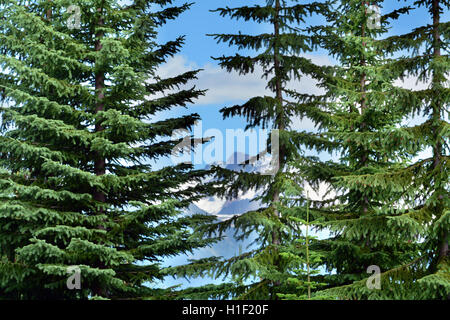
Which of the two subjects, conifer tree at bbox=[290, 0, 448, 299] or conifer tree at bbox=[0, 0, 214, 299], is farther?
conifer tree at bbox=[0, 0, 214, 299]

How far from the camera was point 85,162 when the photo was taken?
1498cm

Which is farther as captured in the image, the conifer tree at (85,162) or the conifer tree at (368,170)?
the conifer tree at (85,162)

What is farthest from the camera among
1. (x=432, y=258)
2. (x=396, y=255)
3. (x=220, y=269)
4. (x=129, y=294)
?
(x=129, y=294)

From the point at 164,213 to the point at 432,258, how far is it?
7606 mm

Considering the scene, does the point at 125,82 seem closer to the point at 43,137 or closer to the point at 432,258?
the point at 43,137

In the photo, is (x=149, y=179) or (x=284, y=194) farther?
(x=149, y=179)

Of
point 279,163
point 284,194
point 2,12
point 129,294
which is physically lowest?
point 129,294

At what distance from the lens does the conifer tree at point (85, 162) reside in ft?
43.1

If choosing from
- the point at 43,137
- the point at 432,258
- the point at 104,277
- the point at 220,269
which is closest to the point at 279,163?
the point at 220,269

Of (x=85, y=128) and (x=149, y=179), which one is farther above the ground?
(x=85, y=128)

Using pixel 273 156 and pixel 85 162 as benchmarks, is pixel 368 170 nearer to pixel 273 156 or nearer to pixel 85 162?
pixel 273 156

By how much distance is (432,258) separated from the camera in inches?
444

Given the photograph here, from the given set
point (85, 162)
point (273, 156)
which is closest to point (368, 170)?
point (273, 156)

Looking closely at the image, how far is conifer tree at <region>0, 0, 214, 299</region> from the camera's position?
13148mm
